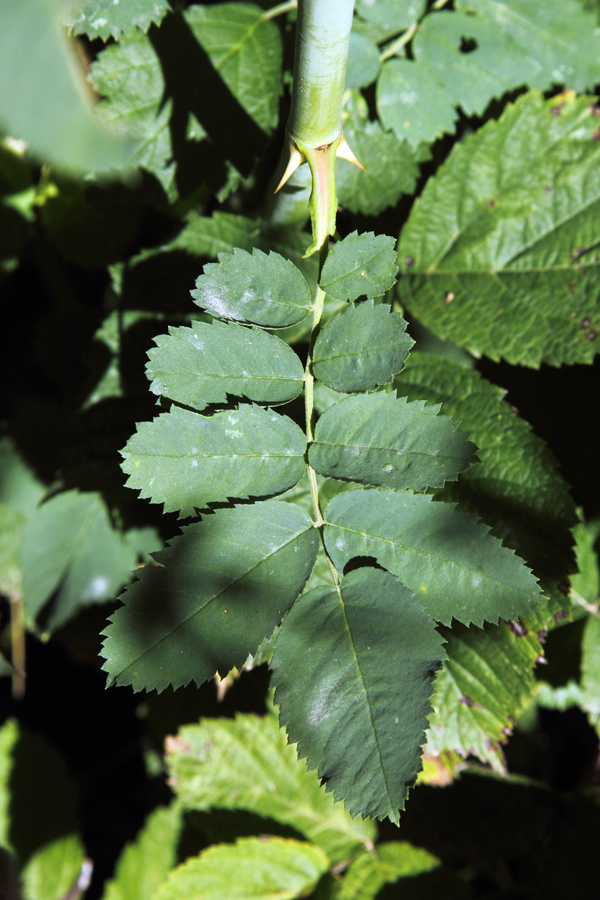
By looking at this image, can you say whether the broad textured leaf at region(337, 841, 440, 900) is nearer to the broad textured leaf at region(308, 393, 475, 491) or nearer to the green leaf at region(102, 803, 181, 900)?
the green leaf at region(102, 803, 181, 900)

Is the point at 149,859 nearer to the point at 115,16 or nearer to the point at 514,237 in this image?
the point at 514,237

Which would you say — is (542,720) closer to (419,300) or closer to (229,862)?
(229,862)

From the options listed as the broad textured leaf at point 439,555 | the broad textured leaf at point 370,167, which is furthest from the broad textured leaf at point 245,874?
the broad textured leaf at point 370,167

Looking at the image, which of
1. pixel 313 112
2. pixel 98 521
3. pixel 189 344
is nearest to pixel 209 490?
pixel 189 344

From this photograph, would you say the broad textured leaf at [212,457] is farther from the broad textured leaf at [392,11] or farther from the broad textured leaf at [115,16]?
the broad textured leaf at [392,11]

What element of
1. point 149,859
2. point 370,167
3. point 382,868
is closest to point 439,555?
point 370,167
